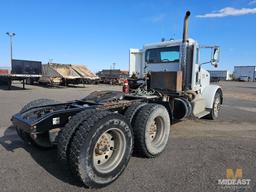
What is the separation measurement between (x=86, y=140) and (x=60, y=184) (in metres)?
0.77

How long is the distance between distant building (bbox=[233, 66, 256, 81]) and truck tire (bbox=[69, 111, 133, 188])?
8731cm

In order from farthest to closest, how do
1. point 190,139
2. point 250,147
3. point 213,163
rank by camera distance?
1. point 190,139
2. point 250,147
3. point 213,163

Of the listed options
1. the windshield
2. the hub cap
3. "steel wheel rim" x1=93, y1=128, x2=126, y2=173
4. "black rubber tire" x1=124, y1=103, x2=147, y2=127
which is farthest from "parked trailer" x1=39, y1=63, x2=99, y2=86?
"steel wheel rim" x1=93, y1=128, x2=126, y2=173

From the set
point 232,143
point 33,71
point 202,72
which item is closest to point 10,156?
point 232,143

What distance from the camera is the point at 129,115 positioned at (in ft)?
14.7

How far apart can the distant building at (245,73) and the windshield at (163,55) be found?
273 feet

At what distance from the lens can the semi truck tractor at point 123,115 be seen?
3.30 metres

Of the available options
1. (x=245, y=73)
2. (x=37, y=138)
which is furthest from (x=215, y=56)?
(x=245, y=73)

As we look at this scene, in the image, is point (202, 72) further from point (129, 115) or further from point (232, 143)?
point (129, 115)

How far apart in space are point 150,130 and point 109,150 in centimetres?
121

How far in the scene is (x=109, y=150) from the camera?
375 cm

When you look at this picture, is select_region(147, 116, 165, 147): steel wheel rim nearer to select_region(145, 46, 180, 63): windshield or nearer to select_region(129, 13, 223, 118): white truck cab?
select_region(129, 13, 223, 118): white truck cab

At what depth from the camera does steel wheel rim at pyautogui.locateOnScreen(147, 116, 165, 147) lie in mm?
4734

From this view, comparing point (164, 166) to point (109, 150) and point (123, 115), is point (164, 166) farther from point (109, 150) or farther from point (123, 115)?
point (123, 115)
